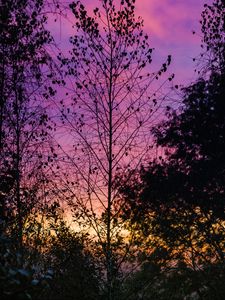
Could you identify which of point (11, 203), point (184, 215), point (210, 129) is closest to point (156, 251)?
point (184, 215)

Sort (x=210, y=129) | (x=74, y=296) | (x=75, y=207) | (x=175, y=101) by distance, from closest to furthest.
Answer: (x=75, y=207) → (x=175, y=101) → (x=210, y=129) → (x=74, y=296)

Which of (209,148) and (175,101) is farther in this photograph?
(209,148)

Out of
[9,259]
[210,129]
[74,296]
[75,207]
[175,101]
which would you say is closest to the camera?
[9,259]

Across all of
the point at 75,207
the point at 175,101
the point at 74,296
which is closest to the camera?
the point at 75,207

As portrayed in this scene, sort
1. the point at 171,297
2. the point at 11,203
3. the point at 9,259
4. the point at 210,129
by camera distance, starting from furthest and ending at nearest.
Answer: the point at 171,297 < the point at 210,129 < the point at 11,203 < the point at 9,259

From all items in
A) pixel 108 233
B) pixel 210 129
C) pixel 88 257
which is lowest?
pixel 108 233

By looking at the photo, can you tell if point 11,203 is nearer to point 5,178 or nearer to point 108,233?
point 5,178

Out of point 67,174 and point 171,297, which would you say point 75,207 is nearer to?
point 67,174

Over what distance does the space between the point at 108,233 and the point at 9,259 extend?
Result: 382 inches

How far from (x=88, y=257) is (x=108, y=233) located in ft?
21.0

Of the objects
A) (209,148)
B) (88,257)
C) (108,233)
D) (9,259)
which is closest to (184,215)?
(209,148)

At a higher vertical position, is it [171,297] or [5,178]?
[5,178]

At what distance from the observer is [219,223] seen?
2072 centimetres

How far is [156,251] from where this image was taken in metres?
21.5
